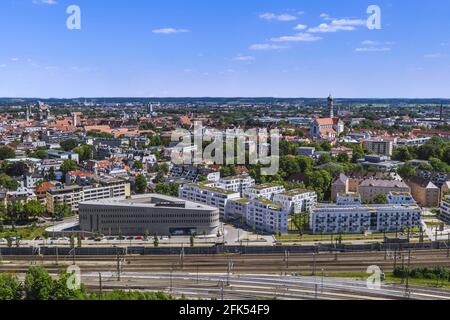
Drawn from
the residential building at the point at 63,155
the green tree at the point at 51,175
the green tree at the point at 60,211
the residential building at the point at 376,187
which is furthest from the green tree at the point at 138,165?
the residential building at the point at 376,187

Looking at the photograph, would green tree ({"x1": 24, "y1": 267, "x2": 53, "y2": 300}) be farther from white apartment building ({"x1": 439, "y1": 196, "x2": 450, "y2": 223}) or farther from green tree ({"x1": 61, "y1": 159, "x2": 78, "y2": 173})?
green tree ({"x1": 61, "y1": 159, "x2": 78, "y2": 173})

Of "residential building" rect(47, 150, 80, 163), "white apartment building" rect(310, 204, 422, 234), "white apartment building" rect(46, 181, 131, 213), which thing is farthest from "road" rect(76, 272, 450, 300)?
"residential building" rect(47, 150, 80, 163)

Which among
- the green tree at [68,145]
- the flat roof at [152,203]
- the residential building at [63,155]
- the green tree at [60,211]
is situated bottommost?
the green tree at [60,211]

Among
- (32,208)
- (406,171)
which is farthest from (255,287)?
(406,171)

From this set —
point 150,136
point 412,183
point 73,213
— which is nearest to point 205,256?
point 73,213

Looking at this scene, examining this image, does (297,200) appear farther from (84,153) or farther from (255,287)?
(84,153)

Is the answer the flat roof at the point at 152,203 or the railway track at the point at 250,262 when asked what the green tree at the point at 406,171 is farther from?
the flat roof at the point at 152,203
